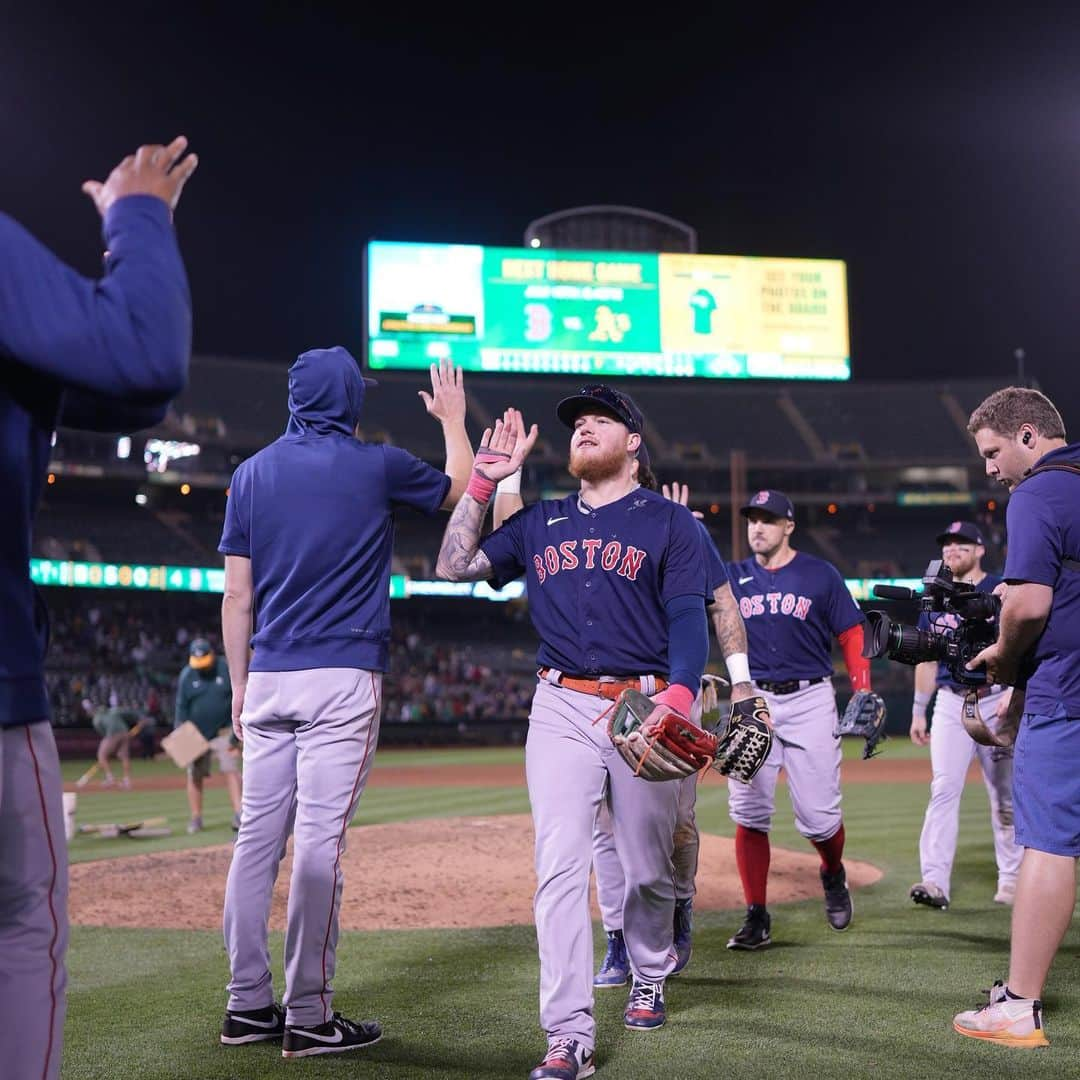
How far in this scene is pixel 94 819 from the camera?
13141 mm

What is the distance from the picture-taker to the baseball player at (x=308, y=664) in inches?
153

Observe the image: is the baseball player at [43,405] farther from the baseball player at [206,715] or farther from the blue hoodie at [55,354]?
the baseball player at [206,715]

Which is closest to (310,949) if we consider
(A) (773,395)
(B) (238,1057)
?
(B) (238,1057)

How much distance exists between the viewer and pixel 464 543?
4.12 metres

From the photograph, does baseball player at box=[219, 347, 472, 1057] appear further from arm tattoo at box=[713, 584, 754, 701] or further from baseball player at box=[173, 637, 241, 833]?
baseball player at box=[173, 637, 241, 833]

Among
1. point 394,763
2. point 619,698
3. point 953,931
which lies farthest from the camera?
point 394,763

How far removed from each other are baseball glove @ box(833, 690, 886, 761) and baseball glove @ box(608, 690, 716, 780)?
8.75 ft

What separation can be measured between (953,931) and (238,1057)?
3.86 metres

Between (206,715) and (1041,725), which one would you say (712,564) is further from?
(206,715)

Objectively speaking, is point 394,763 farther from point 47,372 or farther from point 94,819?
point 47,372

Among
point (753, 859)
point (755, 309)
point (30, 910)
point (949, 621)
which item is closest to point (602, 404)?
point (30, 910)

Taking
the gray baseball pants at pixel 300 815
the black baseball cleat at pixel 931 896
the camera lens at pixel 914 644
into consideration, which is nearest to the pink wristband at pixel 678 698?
the gray baseball pants at pixel 300 815

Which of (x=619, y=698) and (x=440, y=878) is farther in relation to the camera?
(x=440, y=878)

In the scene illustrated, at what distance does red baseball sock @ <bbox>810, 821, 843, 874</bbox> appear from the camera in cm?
617
